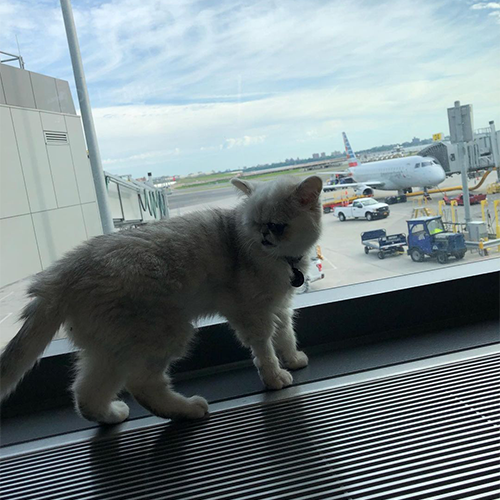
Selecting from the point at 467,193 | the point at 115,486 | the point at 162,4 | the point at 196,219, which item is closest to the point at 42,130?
the point at 162,4

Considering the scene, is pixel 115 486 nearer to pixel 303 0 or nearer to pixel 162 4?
pixel 162 4

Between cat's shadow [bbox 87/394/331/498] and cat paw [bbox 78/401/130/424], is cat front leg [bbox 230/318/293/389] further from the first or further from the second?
cat paw [bbox 78/401/130/424]

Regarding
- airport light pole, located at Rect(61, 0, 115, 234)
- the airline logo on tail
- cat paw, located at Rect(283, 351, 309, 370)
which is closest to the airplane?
the airline logo on tail

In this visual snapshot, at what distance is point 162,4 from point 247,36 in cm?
36

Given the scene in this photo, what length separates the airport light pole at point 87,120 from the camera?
178cm

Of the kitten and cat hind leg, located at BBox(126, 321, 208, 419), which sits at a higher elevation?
the kitten

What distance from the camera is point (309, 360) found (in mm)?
→ 1646

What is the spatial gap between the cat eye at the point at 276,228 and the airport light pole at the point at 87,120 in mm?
802

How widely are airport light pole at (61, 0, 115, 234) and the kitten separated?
24.0 inches

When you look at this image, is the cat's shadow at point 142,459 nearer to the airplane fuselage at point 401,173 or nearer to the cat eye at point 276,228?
the cat eye at point 276,228

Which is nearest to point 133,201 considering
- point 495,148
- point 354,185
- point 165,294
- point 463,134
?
point 165,294

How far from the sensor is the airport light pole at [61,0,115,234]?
5.85ft

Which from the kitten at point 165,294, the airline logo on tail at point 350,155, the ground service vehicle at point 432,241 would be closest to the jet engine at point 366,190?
the airline logo on tail at point 350,155

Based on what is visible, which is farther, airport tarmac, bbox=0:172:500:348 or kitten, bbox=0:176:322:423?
airport tarmac, bbox=0:172:500:348
